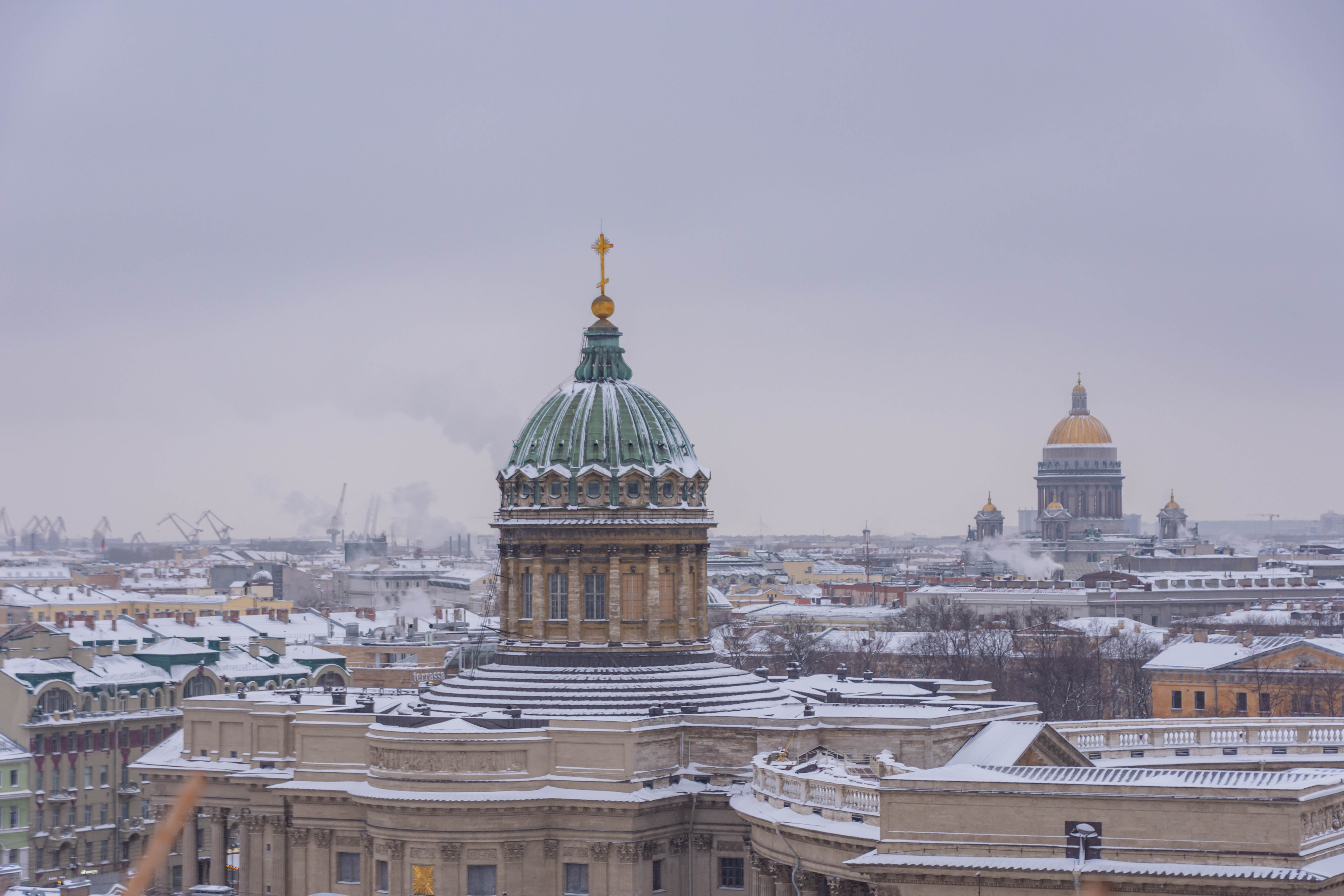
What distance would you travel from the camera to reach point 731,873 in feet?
230

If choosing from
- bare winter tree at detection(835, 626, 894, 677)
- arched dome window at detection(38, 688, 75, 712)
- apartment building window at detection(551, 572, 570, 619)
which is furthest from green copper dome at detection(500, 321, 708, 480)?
bare winter tree at detection(835, 626, 894, 677)

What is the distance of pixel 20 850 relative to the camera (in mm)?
99562

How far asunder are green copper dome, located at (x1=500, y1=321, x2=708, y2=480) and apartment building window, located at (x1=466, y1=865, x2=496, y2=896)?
46.9 ft

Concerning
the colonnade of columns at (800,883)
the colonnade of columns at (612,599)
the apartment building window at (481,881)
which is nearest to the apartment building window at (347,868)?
the apartment building window at (481,881)

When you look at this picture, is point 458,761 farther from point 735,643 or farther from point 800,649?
point 735,643

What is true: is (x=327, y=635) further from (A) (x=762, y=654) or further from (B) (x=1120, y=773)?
(B) (x=1120, y=773)

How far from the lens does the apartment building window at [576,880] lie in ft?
227

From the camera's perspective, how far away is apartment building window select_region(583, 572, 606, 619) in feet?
250

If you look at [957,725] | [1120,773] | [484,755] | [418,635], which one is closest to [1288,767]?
[957,725]

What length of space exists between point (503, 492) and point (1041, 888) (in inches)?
1303

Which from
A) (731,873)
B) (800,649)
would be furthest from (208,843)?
(800,649)

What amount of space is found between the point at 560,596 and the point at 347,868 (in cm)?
1149

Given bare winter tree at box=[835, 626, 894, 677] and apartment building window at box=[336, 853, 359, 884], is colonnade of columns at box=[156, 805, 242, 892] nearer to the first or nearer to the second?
apartment building window at box=[336, 853, 359, 884]

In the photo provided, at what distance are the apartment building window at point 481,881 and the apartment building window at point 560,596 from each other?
409 inches
